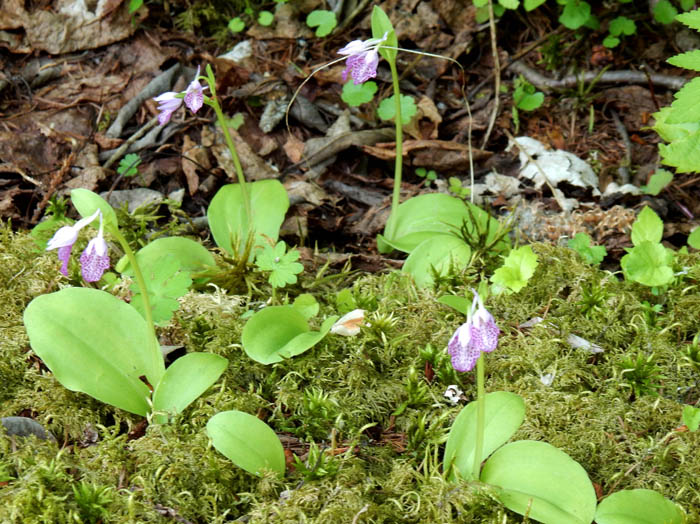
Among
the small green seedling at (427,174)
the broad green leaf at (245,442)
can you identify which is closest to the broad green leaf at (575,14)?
the small green seedling at (427,174)

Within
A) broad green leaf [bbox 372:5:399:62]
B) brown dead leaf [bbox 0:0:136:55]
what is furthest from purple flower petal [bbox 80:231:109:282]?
brown dead leaf [bbox 0:0:136:55]

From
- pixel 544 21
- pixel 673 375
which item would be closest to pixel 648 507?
pixel 673 375

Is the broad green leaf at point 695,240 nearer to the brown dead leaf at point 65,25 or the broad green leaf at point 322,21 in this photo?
the broad green leaf at point 322,21

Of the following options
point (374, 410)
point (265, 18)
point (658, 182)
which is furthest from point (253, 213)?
point (658, 182)

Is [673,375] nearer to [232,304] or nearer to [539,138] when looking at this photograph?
[232,304]

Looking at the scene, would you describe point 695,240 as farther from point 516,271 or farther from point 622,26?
point 622,26
